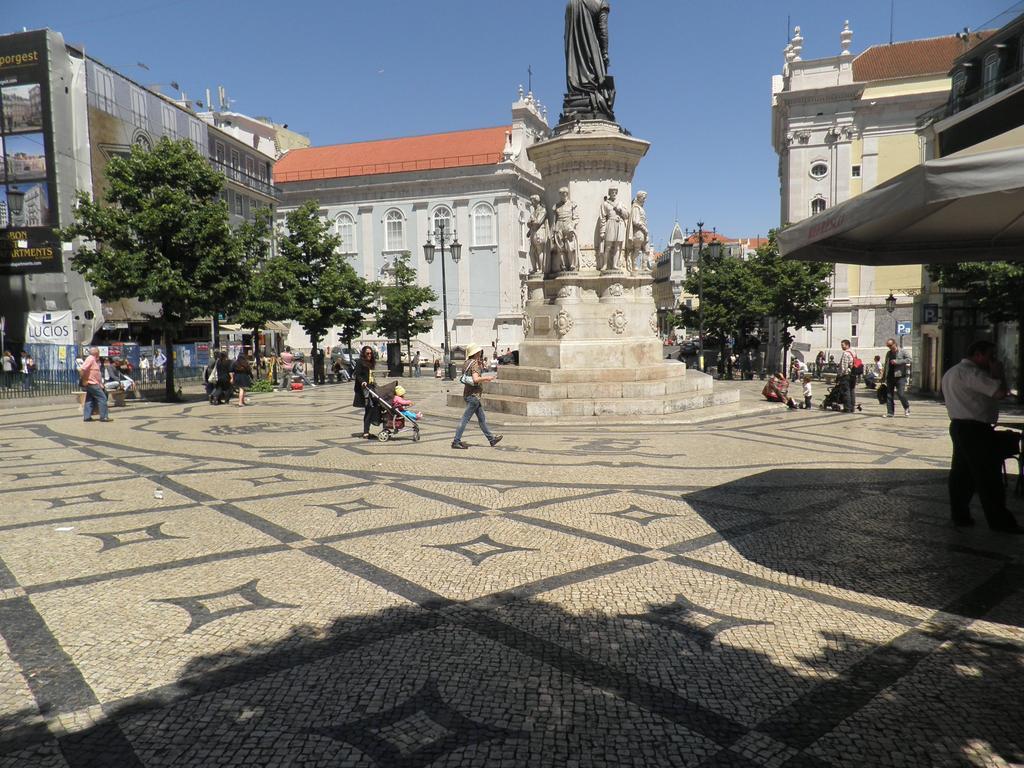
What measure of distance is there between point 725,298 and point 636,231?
25084 mm

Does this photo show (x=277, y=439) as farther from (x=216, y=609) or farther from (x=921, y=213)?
(x=921, y=213)

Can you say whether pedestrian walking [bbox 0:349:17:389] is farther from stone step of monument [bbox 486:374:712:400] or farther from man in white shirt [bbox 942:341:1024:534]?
man in white shirt [bbox 942:341:1024:534]

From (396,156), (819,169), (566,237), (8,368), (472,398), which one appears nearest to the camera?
(472,398)

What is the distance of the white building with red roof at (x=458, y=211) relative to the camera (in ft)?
199

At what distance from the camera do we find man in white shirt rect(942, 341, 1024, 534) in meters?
5.82

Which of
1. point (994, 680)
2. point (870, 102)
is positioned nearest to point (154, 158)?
point (994, 680)

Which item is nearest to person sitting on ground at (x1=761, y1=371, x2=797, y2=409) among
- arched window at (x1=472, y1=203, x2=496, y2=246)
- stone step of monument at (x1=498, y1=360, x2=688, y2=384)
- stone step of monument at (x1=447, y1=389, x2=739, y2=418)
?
stone step of monument at (x1=498, y1=360, x2=688, y2=384)

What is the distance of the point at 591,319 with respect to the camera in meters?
16.1

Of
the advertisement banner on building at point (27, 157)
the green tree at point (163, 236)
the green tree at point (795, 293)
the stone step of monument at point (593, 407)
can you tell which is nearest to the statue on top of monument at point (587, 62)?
the stone step of monument at point (593, 407)

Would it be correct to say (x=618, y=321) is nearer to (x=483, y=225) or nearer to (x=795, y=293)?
(x=795, y=293)

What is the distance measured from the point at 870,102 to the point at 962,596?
50031 millimetres

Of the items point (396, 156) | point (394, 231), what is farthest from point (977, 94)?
point (396, 156)

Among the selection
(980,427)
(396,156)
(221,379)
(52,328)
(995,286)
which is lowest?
(221,379)

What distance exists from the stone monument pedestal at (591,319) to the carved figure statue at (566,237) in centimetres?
14
